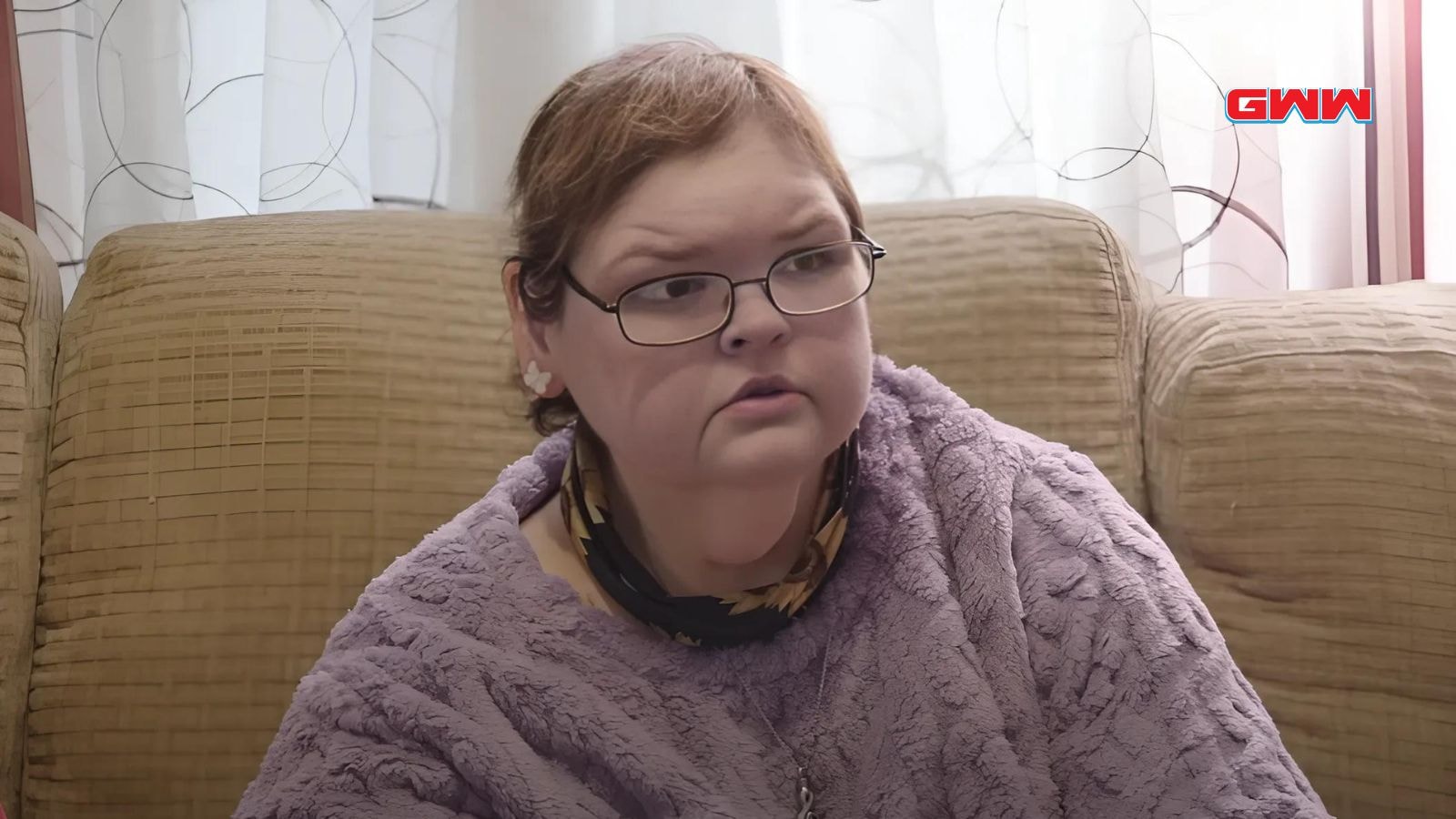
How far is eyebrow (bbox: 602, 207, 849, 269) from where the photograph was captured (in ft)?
2.59

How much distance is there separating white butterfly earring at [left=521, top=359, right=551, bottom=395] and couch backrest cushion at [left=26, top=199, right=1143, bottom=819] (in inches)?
11.2

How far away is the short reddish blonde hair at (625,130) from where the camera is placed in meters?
0.81

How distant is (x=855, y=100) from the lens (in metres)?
1.52

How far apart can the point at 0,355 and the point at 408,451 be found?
44cm

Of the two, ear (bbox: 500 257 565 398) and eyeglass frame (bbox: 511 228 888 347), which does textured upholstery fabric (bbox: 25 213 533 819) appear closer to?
ear (bbox: 500 257 565 398)

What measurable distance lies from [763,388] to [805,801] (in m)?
0.31

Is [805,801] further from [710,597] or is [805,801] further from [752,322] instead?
[752,322]

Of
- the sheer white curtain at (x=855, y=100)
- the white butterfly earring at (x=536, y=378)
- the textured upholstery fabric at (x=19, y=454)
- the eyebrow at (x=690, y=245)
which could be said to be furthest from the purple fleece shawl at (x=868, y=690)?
the sheer white curtain at (x=855, y=100)

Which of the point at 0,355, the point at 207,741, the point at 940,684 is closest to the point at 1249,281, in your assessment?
the point at 940,684

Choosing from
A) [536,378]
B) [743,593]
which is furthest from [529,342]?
[743,593]

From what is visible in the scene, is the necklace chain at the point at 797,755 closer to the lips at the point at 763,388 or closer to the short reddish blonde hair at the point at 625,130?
the lips at the point at 763,388

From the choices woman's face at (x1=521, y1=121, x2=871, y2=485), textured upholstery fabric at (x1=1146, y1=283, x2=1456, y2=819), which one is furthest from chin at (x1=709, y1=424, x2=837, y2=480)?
textured upholstery fabric at (x1=1146, y1=283, x2=1456, y2=819)

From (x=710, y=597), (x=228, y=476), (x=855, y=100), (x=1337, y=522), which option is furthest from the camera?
(x=855, y=100)

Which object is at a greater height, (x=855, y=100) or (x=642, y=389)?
(x=855, y=100)
